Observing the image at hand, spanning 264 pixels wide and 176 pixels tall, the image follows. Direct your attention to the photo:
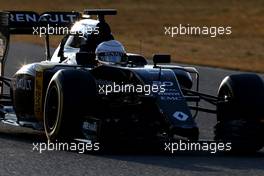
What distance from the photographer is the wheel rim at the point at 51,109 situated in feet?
39.7

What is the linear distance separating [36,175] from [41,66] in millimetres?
3225

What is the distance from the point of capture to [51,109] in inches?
480

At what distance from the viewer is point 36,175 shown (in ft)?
32.3

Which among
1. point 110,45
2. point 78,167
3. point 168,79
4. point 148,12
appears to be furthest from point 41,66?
point 148,12

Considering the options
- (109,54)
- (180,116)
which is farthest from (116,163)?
(109,54)

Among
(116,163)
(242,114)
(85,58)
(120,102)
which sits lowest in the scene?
(116,163)

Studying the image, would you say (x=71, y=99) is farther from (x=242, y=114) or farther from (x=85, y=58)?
(x=242, y=114)

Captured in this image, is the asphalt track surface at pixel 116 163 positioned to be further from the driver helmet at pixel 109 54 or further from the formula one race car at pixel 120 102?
the driver helmet at pixel 109 54

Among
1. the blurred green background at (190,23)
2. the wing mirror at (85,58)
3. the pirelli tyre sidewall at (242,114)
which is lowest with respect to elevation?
the blurred green background at (190,23)

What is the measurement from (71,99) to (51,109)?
62 cm

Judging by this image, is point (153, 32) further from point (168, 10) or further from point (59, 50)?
point (59, 50)

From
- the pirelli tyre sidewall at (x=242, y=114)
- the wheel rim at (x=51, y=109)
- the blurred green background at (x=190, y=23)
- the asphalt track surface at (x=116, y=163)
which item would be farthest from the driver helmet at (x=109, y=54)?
the blurred green background at (x=190, y=23)

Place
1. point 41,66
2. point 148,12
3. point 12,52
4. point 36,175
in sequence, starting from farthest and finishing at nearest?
1. point 148,12
2. point 12,52
3. point 41,66
4. point 36,175

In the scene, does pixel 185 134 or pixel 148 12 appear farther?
pixel 148 12
